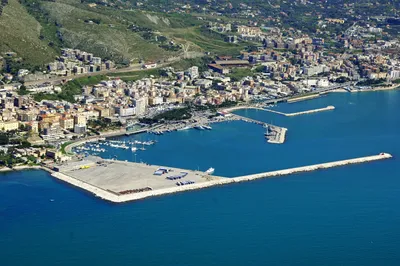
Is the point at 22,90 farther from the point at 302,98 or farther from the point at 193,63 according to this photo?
the point at 302,98

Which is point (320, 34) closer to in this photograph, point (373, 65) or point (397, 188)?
point (373, 65)

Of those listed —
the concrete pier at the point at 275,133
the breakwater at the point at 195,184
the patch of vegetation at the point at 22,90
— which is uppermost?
the patch of vegetation at the point at 22,90

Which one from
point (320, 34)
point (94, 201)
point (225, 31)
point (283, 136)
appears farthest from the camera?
point (320, 34)

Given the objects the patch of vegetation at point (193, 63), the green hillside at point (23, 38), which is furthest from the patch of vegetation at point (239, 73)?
the green hillside at point (23, 38)

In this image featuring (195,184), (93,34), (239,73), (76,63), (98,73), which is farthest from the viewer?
(93,34)

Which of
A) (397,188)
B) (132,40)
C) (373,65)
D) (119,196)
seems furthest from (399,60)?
(119,196)

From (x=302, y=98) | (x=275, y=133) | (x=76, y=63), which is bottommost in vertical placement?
(x=275, y=133)

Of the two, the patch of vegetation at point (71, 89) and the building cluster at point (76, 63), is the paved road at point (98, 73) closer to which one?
the building cluster at point (76, 63)

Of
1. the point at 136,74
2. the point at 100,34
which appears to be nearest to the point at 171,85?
the point at 136,74

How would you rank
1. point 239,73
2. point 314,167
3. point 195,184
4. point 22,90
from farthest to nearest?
1. point 239,73
2. point 22,90
3. point 314,167
4. point 195,184

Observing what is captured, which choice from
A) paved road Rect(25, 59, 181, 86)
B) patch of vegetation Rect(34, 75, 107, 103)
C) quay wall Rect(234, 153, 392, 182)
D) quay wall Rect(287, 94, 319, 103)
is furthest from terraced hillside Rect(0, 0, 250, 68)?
quay wall Rect(234, 153, 392, 182)

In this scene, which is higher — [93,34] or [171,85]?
[93,34]
